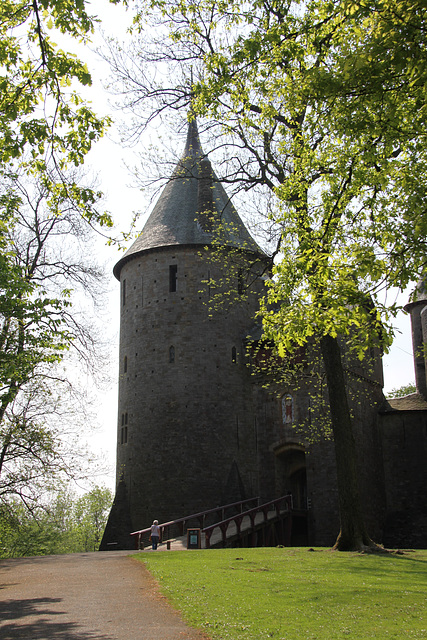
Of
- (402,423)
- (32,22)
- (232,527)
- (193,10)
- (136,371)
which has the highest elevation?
(193,10)

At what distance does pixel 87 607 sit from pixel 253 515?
621 inches

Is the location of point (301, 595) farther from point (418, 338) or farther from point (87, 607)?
point (418, 338)

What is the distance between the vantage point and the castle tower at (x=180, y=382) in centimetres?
2772

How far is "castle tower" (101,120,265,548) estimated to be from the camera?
1091 inches

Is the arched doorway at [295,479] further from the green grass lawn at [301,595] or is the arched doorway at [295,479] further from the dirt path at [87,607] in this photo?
the dirt path at [87,607]

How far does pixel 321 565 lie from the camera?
13.1 m

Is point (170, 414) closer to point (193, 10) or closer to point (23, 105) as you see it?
point (193, 10)

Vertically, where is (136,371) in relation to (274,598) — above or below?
above

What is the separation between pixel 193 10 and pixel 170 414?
16879mm

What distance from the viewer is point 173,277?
30672mm

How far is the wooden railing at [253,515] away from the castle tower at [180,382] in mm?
1896

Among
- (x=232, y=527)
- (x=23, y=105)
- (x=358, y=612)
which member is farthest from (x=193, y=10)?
(x=232, y=527)

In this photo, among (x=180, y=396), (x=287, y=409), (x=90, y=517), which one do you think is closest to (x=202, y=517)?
(x=180, y=396)

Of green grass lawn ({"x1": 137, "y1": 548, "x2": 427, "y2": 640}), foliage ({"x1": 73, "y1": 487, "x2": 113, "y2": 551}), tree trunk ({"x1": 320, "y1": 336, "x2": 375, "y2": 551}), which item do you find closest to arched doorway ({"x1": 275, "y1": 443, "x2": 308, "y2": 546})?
tree trunk ({"x1": 320, "y1": 336, "x2": 375, "y2": 551})
